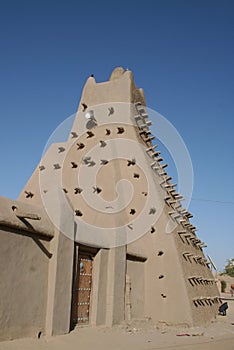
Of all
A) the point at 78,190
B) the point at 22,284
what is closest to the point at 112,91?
the point at 78,190

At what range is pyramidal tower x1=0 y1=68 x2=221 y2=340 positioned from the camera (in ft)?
28.8

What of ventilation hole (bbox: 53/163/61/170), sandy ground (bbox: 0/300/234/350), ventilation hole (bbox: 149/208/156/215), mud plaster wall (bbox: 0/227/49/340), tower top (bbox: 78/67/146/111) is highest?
tower top (bbox: 78/67/146/111)

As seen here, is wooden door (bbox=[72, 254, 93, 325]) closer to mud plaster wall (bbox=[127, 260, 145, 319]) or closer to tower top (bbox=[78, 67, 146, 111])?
mud plaster wall (bbox=[127, 260, 145, 319])

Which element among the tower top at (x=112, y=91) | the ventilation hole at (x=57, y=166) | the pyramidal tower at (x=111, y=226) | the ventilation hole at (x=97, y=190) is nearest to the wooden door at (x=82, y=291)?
the pyramidal tower at (x=111, y=226)

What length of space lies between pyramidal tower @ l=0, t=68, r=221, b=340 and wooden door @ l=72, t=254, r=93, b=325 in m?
0.03

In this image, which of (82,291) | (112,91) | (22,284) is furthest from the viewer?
(112,91)

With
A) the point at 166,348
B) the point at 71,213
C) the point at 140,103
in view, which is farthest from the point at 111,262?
the point at 140,103

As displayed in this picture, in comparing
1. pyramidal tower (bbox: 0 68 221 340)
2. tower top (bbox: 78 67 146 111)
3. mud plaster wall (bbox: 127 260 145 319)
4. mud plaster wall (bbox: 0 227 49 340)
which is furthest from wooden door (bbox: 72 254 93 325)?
tower top (bbox: 78 67 146 111)

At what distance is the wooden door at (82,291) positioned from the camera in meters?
9.79

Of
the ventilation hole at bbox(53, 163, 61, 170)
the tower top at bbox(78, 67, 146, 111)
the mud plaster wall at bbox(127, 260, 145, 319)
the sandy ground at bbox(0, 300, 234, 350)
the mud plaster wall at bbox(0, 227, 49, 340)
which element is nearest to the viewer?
the mud plaster wall at bbox(0, 227, 49, 340)

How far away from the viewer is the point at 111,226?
480 inches

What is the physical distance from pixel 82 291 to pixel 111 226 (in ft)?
8.63

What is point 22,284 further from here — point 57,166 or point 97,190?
point 57,166

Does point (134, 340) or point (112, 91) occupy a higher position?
point (112, 91)
